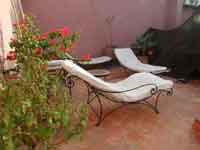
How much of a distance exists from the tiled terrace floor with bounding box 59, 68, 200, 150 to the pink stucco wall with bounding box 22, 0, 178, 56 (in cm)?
242

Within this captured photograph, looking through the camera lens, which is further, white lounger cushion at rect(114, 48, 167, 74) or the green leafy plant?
white lounger cushion at rect(114, 48, 167, 74)

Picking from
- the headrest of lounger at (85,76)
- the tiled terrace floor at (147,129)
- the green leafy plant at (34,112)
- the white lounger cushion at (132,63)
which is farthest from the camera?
the white lounger cushion at (132,63)

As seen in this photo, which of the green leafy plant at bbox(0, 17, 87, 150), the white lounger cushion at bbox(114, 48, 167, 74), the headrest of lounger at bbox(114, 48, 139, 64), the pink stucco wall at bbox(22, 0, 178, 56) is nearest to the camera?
the green leafy plant at bbox(0, 17, 87, 150)

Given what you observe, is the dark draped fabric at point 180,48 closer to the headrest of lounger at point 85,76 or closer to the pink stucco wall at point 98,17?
the pink stucco wall at point 98,17

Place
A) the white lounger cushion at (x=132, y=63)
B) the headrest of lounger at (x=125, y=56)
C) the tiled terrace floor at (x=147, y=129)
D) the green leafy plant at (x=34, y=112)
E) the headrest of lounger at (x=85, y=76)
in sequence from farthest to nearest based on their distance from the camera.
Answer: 1. the headrest of lounger at (x=125, y=56)
2. the white lounger cushion at (x=132, y=63)
3. the headrest of lounger at (x=85, y=76)
4. the tiled terrace floor at (x=147, y=129)
5. the green leafy plant at (x=34, y=112)

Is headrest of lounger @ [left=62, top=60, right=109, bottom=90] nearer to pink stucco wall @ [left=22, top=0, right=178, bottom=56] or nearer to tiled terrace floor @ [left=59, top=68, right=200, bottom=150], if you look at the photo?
tiled terrace floor @ [left=59, top=68, right=200, bottom=150]

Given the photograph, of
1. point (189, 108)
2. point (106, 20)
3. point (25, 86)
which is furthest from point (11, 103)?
point (106, 20)

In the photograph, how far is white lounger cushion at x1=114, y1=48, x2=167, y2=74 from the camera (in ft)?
15.1

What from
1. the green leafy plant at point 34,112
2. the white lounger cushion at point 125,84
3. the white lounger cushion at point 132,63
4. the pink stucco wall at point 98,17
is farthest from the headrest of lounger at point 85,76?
the pink stucco wall at point 98,17

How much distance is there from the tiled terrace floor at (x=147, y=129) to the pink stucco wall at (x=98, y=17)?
242 cm

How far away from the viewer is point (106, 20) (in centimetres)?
587

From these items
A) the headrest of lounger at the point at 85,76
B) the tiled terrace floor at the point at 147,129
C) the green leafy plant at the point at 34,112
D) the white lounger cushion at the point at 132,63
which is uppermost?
the green leafy plant at the point at 34,112

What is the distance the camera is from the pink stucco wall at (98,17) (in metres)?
5.28

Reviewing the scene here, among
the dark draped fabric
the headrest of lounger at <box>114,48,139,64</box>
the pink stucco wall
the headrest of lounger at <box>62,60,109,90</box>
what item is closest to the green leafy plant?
the headrest of lounger at <box>62,60,109,90</box>
